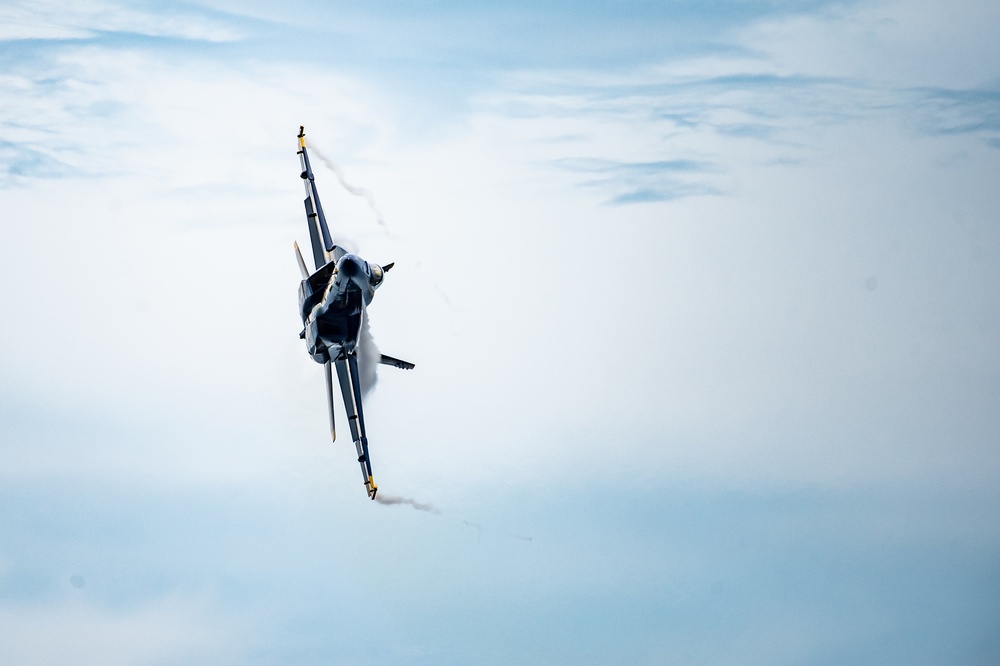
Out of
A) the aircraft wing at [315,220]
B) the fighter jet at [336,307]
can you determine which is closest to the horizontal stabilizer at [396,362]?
the fighter jet at [336,307]

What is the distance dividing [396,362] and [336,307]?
898 centimetres

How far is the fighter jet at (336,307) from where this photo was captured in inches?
3767

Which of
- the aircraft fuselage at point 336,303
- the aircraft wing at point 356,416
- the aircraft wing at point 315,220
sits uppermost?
the aircraft wing at point 315,220

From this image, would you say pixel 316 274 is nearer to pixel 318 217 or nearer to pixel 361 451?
pixel 318 217

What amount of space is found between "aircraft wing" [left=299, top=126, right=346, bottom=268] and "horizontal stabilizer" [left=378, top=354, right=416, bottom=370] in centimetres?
813

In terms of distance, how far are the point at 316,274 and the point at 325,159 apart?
41.0 feet

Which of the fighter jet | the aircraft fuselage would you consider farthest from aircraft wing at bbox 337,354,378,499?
the aircraft fuselage

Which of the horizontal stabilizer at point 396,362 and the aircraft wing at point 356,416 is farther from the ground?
the horizontal stabilizer at point 396,362

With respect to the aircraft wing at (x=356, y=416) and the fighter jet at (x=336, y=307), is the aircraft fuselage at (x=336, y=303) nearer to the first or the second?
the fighter jet at (x=336, y=307)

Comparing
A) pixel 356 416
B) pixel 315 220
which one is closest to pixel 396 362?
pixel 356 416

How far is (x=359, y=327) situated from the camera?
9906cm

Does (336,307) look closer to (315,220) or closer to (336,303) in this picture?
(336,303)

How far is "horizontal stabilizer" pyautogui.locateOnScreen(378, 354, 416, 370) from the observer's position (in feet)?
341

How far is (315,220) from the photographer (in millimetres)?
105562
